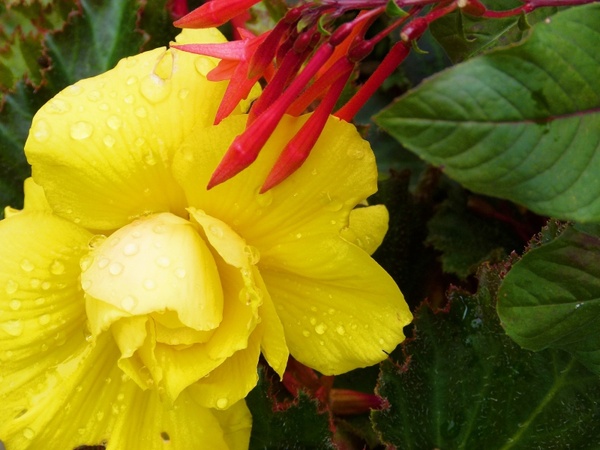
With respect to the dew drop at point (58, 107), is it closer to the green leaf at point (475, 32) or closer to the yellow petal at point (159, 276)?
the yellow petal at point (159, 276)

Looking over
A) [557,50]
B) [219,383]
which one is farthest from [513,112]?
[219,383]

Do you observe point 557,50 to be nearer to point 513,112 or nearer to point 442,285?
point 513,112

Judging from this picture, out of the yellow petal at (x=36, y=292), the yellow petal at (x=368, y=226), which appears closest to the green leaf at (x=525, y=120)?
the yellow petal at (x=368, y=226)

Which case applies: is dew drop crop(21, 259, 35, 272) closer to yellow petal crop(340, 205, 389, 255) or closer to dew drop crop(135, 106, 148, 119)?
dew drop crop(135, 106, 148, 119)

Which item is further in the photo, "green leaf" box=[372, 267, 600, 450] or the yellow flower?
"green leaf" box=[372, 267, 600, 450]

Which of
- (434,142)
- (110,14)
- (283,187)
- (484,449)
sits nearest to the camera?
(434,142)

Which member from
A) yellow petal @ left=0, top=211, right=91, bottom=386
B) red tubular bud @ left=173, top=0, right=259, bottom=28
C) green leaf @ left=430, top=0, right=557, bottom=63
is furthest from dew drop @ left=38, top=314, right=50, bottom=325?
green leaf @ left=430, top=0, right=557, bottom=63
